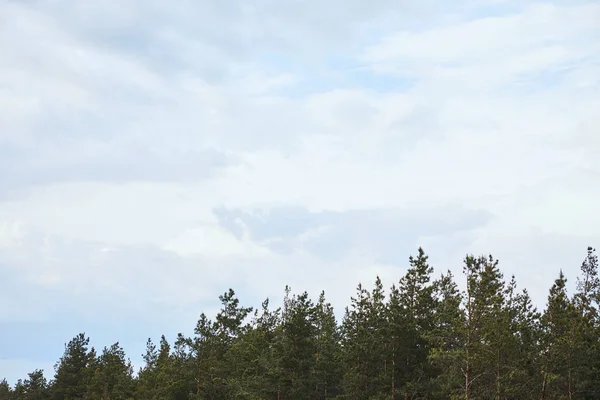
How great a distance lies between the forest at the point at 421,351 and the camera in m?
50.2

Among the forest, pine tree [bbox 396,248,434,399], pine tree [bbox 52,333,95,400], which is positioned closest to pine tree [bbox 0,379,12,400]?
pine tree [bbox 52,333,95,400]

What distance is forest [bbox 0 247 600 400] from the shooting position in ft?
165

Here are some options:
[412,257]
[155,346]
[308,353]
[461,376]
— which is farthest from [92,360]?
[461,376]

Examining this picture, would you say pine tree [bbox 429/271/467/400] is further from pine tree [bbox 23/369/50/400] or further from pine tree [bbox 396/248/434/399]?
pine tree [bbox 23/369/50/400]

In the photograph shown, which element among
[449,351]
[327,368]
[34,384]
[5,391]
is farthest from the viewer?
[5,391]

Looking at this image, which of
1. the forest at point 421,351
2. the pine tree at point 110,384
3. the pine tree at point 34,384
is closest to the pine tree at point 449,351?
the forest at point 421,351

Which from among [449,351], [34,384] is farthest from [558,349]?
[34,384]

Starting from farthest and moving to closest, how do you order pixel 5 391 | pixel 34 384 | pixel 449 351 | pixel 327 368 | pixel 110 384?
pixel 5 391 → pixel 34 384 → pixel 110 384 → pixel 327 368 → pixel 449 351

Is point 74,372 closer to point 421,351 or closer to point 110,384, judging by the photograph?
point 110,384

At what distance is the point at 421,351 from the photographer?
2318 inches

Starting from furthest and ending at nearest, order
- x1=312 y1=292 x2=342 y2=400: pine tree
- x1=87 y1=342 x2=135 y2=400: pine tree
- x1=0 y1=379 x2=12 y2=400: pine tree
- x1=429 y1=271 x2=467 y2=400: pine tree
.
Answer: x1=0 y1=379 x2=12 y2=400: pine tree < x1=87 y1=342 x2=135 y2=400: pine tree < x1=312 y1=292 x2=342 y2=400: pine tree < x1=429 y1=271 x2=467 y2=400: pine tree

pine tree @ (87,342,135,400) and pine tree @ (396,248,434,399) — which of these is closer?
pine tree @ (396,248,434,399)

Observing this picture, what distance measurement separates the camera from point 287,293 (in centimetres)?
8462

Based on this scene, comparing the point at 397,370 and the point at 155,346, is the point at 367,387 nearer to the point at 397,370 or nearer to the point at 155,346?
the point at 397,370
